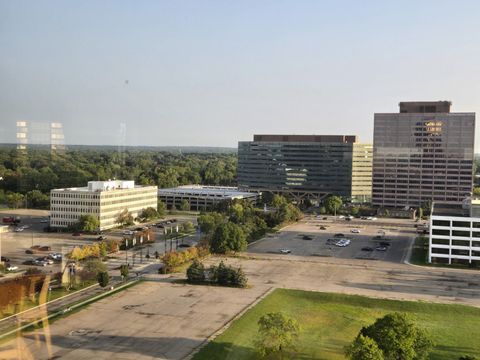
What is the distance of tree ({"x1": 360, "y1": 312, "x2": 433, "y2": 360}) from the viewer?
6.05 m

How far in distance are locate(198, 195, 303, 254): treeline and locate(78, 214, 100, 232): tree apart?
10.3 ft

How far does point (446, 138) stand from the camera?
24281mm

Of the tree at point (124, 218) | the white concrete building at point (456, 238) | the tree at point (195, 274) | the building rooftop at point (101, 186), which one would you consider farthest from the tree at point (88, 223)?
the white concrete building at point (456, 238)

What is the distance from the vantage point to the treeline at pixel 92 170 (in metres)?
8.97

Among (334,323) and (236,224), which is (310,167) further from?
(334,323)

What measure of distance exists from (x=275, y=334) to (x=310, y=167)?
2286cm

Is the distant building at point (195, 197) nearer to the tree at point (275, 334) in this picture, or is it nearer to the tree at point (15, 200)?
the tree at point (15, 200)

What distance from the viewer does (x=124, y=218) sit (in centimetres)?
1809

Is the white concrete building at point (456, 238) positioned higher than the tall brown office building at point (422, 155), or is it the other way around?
the tall brown office building at point (422, 155)

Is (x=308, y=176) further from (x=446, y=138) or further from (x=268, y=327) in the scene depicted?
(x=268, y=327)

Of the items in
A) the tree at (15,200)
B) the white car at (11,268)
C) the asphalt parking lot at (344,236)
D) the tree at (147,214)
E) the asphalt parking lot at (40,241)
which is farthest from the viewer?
the tree at (15,200)

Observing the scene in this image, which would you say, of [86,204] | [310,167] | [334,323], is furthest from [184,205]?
[334,323]

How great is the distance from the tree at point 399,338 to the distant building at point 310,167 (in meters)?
22.3

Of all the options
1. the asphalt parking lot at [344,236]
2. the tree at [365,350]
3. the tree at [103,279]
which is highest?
the tree at [365,350]
